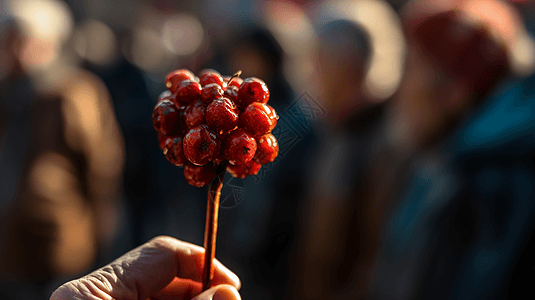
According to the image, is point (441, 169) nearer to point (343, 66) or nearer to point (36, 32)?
point (343, 66)

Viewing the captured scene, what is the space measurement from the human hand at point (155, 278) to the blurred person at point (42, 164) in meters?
1.06

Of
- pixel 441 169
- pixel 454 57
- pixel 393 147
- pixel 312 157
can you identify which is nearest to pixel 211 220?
pixel 441 169

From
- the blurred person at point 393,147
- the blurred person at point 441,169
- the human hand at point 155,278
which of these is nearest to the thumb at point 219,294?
the human hand at point 155,278

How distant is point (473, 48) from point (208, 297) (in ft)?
4.26

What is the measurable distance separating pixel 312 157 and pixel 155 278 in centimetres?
108

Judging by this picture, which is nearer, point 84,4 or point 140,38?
point 140,38

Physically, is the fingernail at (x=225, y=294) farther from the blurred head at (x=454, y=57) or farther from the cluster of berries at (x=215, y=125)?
the blurred head at (x=454, y=57)

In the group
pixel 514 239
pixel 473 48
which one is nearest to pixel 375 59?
pixel 473 48

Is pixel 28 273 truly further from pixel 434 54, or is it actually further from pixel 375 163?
pixel 434 54

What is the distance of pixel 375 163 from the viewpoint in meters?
1.81

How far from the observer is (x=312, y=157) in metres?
1.74

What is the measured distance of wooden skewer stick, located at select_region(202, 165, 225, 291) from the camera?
0.67 meters

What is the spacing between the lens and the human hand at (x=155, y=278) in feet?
2.31

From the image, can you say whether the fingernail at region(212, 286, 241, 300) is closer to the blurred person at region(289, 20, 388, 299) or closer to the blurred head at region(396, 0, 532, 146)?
the blurred person at region(289, 20, 388, 299)
